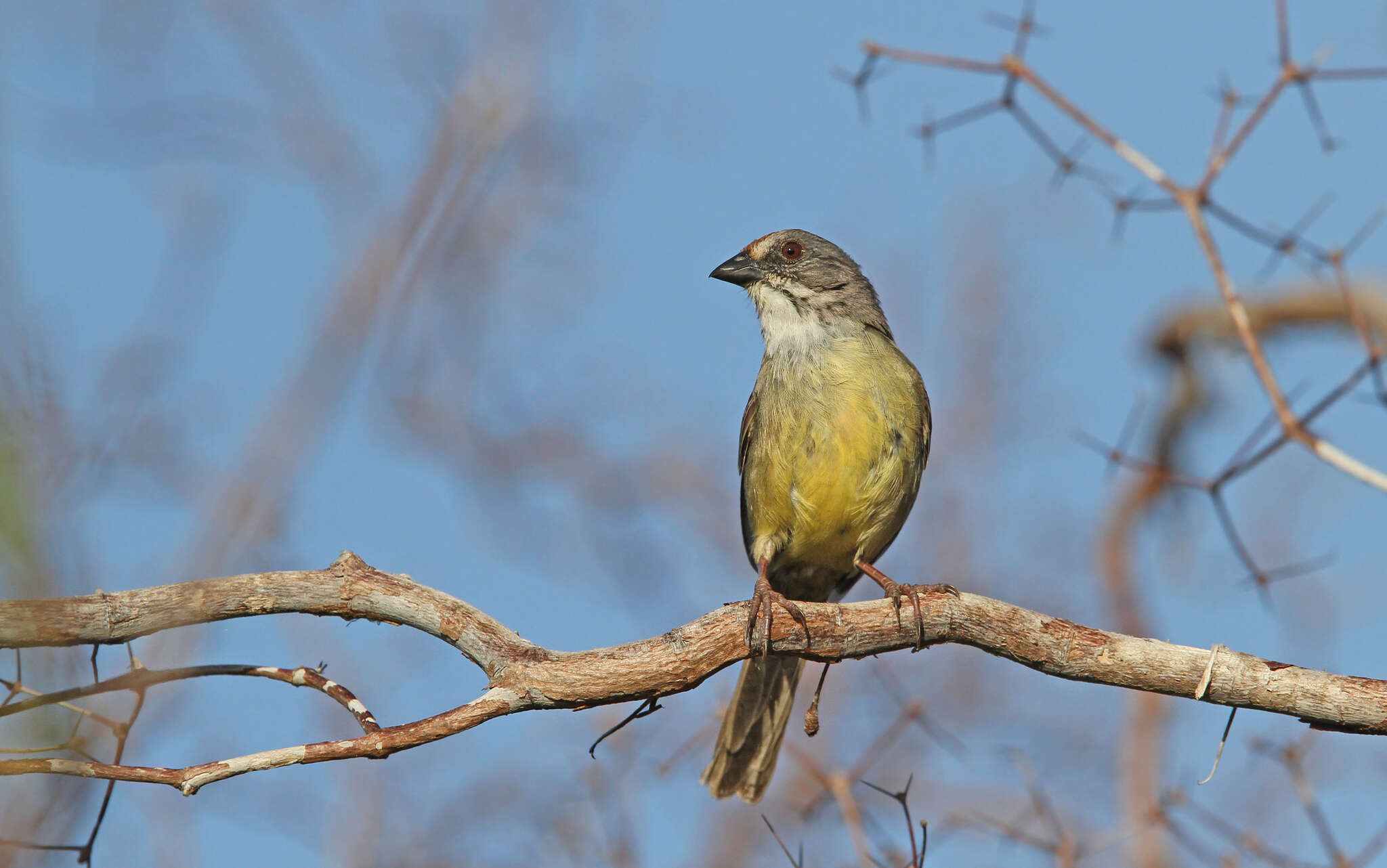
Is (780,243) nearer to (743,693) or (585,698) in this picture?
(743,693)

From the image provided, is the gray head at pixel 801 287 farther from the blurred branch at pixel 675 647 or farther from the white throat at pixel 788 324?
the blurred branch at pixel 675 647

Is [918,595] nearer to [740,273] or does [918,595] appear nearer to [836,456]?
[836,456]

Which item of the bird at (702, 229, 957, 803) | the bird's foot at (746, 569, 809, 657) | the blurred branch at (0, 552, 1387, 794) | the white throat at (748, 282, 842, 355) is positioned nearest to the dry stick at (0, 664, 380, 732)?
the blurred branch at (0, 552, 1387, 794)

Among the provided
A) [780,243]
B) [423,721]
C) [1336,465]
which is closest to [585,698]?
[423,721]

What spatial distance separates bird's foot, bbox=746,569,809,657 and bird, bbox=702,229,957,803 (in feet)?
2.97

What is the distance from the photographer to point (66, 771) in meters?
1.78

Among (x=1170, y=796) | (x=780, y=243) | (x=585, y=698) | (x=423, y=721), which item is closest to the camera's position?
(x=423, y=721)

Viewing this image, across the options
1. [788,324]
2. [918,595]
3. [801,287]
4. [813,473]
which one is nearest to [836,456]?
[813,473]

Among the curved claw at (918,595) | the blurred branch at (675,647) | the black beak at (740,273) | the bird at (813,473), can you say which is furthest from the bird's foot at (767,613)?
the black beak at (740,273)

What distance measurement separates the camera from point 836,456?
17.6 ft

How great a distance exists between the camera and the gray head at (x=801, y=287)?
6008 mm

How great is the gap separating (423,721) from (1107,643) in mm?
2012

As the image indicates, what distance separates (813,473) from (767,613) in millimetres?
1413

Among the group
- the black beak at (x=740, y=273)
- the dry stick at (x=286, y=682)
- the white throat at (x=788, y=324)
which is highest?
the black beak at (x=740, y=273)
